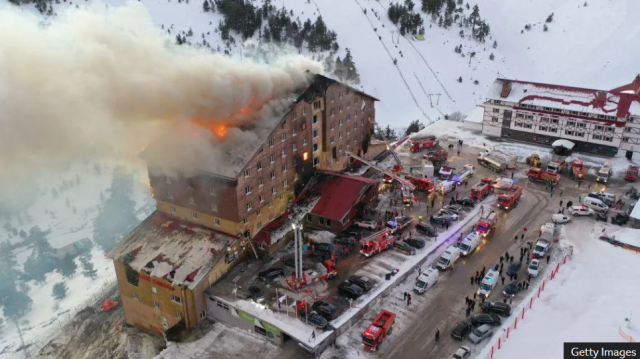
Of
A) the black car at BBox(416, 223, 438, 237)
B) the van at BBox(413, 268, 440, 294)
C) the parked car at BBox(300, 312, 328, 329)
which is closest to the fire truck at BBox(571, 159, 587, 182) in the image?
the black car at BBox(416, 223, 438, 237)

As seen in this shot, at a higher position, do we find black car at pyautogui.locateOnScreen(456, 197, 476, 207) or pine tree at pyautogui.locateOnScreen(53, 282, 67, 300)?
black car at pyautogui.locateOnScreen(456, 197, 476, 207)

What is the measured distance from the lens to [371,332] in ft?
125

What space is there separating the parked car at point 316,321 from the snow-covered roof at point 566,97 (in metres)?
49.4

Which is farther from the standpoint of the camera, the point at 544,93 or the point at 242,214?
the point at 544,93

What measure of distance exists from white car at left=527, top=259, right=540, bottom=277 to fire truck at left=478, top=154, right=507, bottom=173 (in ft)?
74.0

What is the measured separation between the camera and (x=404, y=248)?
49.0 meters

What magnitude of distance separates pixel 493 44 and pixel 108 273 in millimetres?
107517

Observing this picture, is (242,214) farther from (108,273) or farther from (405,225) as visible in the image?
(108,273)

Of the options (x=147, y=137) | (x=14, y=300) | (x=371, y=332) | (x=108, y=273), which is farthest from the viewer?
(x=108, y=273)

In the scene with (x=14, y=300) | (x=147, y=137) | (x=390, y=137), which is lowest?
(x=14, y=300)

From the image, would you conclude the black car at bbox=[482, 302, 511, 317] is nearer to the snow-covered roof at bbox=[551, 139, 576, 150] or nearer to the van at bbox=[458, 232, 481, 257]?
the van at bbox=[458, 232, 481, 257]

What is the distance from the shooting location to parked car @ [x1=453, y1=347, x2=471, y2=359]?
→ 120 ft

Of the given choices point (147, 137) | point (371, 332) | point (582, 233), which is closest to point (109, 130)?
point (147, 137)

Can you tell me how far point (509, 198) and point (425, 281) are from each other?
61.5ft
